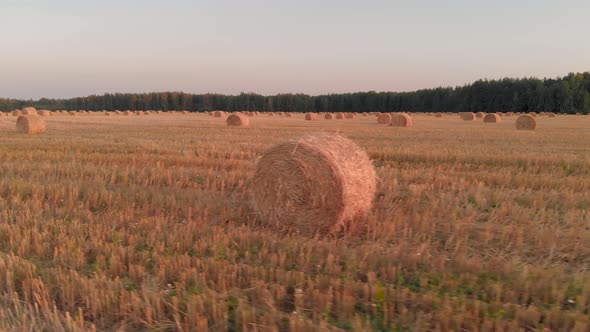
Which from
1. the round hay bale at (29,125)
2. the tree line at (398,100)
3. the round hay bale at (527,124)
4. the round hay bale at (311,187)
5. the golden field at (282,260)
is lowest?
the golden field at (282,260)

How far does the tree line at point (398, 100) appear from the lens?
74625 mm

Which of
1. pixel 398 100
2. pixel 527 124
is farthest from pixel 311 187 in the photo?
pixel 398 100

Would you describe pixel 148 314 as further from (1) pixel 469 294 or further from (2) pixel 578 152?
(2) pixel 578 152

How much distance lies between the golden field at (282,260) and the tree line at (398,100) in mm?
80236

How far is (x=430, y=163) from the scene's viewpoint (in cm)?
1034

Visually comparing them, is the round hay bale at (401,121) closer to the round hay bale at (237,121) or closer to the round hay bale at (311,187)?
the round hay bale at (237,121)

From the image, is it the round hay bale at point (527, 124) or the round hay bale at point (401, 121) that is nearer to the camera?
the round hay bale at point (527, 124)

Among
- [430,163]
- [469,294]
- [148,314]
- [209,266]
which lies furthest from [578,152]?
[148,314]

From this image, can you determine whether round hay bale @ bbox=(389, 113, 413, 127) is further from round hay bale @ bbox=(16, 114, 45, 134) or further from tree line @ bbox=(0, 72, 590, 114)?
tree line @ bbox=(0, 72, 590, 114)

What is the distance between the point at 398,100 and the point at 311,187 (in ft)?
329

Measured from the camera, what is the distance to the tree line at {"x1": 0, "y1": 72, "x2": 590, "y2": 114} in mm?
74625

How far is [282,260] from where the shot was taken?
4.05 m

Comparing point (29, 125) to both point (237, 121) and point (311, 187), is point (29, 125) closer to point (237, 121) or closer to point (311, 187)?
point (237, 121)

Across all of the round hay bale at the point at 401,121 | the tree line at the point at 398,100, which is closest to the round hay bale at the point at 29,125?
the round hay bale at the point at 401,121
